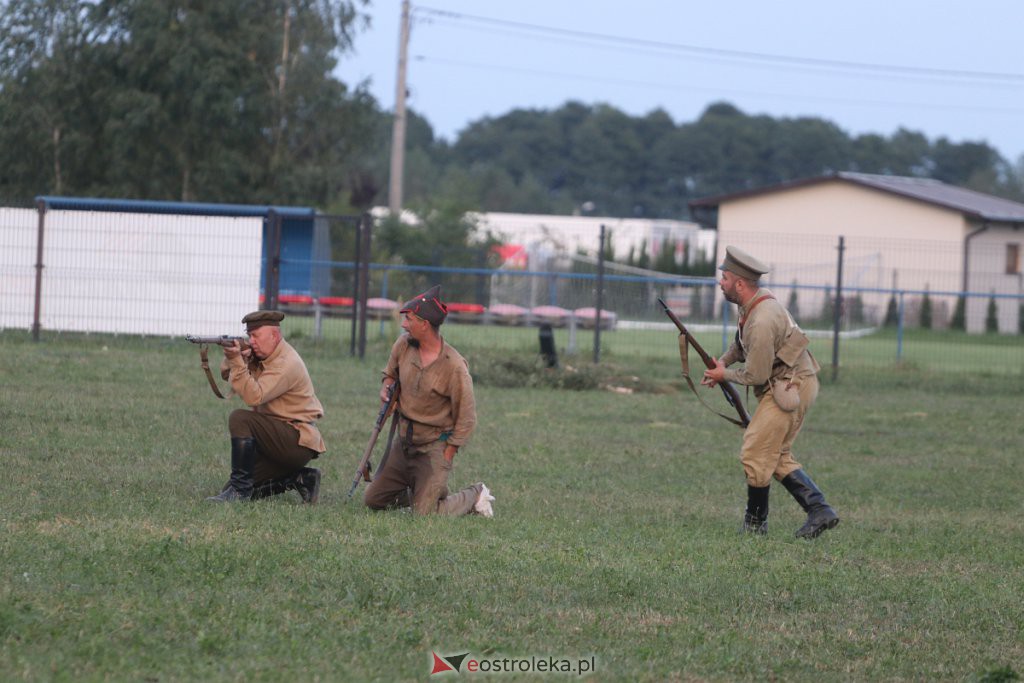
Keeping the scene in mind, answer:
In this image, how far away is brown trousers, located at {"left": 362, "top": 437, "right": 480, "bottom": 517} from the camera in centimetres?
909

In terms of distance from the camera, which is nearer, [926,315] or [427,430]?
[427,430]

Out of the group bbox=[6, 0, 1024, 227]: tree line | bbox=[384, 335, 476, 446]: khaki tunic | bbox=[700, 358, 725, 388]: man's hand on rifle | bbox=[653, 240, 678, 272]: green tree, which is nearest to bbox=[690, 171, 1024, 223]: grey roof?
bbox=[653, 240, 678, 272]: green tree

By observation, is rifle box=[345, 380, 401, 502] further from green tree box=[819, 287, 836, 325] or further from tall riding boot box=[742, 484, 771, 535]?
green tree box=[819, 287, 836, 325]

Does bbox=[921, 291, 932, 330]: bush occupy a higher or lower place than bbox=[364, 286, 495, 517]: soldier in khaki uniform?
higher

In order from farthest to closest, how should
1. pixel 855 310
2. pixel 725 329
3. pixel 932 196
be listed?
pixel 932 196
pixel 855 310
pixel 725 329

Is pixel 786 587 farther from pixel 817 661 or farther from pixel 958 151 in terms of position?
pixel 958 151

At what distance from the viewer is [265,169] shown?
135 feet

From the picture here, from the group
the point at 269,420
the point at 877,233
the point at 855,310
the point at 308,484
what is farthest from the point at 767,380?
the point at 877,233

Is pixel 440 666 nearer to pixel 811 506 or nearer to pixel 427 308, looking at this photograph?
pixel 427 308

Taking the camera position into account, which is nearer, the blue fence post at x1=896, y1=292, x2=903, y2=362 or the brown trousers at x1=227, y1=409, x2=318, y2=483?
the brown trousers at x1=227, y1=409, x2=318, y2=483

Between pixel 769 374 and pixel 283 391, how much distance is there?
3.21m

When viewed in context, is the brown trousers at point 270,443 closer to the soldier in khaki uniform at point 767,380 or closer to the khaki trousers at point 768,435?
the soldier in khaki uniform at point 767,380

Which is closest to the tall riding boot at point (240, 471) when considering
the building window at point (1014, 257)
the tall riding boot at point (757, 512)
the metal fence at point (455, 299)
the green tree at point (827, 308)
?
the tall riding boot at point (757, 512)

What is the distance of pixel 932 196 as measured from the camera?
49.8 meters
